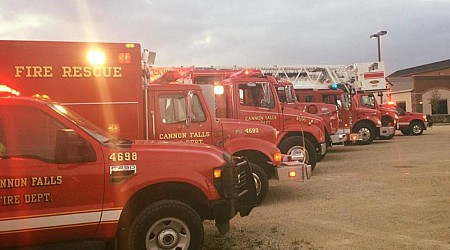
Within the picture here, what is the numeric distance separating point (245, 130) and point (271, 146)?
0.66 metres

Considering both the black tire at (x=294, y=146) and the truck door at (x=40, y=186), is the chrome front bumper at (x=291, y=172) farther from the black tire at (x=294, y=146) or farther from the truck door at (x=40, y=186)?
the truck door at (x=40, y=186)

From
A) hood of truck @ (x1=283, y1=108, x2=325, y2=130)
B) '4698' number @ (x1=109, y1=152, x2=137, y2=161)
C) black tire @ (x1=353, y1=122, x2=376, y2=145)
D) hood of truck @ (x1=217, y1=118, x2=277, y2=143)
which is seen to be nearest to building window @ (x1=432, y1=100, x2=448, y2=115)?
black tire @ (x1=353, y1=122, x2=376, y2=145)

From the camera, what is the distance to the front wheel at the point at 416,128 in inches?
1011

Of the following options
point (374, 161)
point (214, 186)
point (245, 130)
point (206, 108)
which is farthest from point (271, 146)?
point (374, 161)

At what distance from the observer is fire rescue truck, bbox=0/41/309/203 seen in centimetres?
661

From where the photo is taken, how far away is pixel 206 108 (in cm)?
757

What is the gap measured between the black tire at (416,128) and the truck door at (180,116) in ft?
70.9

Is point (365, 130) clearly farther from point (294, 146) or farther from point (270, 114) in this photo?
point (270, 114)

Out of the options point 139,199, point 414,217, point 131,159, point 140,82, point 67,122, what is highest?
point 140,82

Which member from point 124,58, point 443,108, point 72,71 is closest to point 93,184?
point 72,71

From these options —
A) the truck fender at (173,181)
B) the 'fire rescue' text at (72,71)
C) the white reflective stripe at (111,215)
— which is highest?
the 'fire rescue' text at (72,71)

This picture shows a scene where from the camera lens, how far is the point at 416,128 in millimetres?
25766

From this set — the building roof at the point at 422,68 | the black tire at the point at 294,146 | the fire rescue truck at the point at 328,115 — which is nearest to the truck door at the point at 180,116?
the black tire at the point at 294,146

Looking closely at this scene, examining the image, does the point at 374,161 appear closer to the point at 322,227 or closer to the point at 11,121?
the point at 322,227
